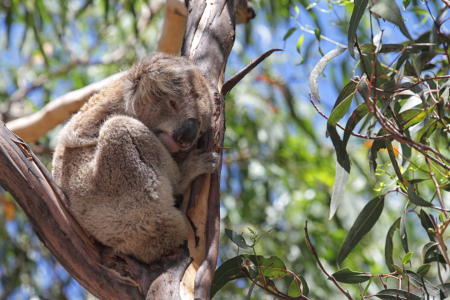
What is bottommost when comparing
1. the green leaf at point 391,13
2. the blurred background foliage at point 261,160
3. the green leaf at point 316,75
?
the blurred background foliage at point 261,160

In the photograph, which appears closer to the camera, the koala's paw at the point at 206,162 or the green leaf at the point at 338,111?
the green leaf at the point at 338,111

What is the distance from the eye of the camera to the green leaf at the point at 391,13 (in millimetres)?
1296

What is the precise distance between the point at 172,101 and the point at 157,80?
13 cm

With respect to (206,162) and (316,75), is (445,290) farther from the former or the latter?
(206,162)

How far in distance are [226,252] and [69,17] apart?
3.69 meters

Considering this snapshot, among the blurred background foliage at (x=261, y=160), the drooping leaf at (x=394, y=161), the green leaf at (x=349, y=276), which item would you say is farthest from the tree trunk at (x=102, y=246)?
the blurred background foliage at (x=261, y=160)

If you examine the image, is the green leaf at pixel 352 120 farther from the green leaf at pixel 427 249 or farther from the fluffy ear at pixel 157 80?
the fluffy ear at pixel 157 80

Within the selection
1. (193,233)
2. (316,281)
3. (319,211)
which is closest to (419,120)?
(193,233)

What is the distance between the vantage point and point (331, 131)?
153 cm

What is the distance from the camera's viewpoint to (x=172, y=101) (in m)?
2.07

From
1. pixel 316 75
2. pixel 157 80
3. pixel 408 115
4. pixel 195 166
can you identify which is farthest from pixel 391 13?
pixel 157 80

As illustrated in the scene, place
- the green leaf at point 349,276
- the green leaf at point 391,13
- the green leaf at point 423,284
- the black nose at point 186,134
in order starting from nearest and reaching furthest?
1. the green leaf at point 391,13
2. the green leaf at point 423,284
3. the green leaf at point 349,276
4. the black nose at point 186,134

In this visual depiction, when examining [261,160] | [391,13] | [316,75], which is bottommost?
[261,160]

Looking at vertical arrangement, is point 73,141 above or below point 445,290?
above
